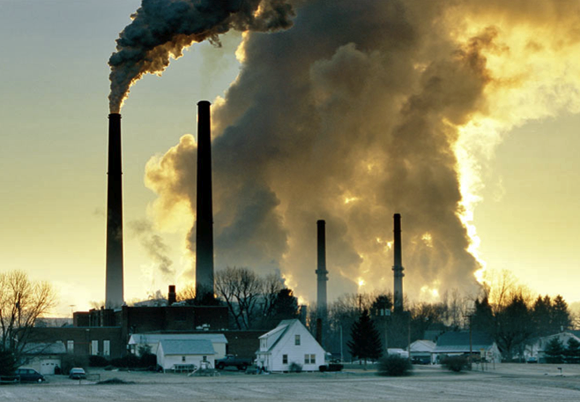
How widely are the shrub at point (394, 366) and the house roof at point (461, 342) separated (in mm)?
44150

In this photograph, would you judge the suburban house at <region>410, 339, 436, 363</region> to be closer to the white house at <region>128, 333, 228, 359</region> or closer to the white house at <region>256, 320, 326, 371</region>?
the white house at <region>128, 333, 228, 359</region>

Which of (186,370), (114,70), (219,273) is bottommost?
(186,370)

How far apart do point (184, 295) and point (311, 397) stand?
8065 cm

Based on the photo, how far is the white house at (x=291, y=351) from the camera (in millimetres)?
84062

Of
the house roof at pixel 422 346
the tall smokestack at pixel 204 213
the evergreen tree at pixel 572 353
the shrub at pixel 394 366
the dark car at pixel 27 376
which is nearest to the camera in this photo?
the dark car at pixel 27 376

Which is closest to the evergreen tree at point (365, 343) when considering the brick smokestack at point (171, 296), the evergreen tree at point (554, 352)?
the evergreen tree at point (554, 352)

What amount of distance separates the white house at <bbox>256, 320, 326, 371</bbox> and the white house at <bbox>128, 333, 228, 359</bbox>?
787 centimetres

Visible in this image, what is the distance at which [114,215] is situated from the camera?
102688mm

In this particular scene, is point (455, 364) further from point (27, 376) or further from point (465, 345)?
point (465, 345)

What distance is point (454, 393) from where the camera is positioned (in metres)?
54.9

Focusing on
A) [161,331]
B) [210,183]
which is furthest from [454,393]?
[210,183]

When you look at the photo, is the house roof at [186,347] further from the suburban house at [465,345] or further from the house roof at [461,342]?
the house roof at [461,342]

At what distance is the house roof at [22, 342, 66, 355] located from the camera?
8456cm

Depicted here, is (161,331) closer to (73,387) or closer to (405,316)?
(73,387)
